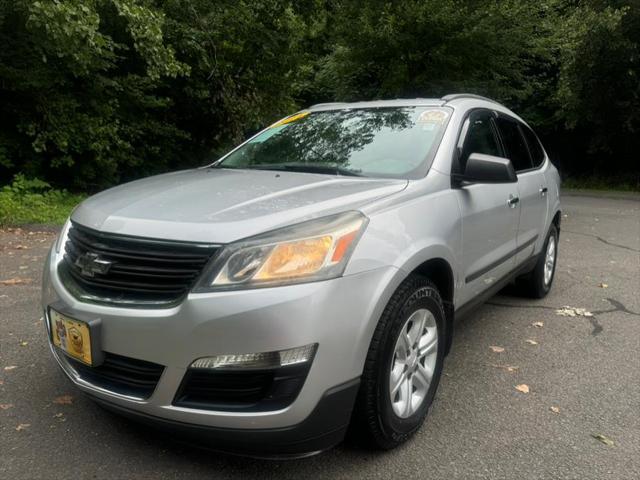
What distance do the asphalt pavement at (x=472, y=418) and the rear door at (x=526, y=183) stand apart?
2.16 ft

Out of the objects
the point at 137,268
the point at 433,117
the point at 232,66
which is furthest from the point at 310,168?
the point at 232,66

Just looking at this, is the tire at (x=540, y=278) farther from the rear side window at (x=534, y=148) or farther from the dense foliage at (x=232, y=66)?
the dense foliage at (x=232, y=66)

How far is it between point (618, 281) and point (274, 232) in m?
4.98

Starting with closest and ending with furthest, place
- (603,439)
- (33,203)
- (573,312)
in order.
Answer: (603,439)
(573,312)
(33,203)

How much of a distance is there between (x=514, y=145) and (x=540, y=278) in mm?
1321

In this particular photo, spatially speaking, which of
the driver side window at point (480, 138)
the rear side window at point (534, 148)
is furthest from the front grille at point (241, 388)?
the rear side window at point (534, 148)

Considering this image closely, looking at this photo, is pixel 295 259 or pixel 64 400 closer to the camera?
pixel 295 259

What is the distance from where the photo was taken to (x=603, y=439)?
2.72 m

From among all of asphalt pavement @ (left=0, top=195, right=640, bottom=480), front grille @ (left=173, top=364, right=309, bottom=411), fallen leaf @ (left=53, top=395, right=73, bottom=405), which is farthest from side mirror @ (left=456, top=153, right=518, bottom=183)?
fallen leaf @ (left=53, top=395, right=73, bottom=405)

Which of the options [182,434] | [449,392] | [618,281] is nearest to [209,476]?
[182,434]

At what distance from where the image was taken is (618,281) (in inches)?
230

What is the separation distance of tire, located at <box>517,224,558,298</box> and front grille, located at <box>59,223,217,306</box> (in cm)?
363

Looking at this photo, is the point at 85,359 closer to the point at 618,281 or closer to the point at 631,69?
the point at 618,281

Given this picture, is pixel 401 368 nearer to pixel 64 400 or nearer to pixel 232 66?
pixel 64 400
